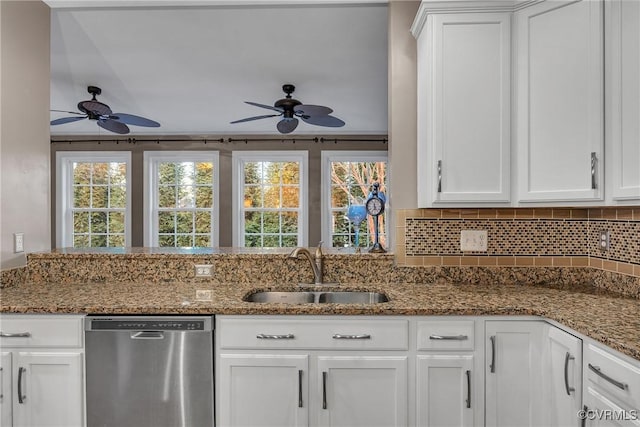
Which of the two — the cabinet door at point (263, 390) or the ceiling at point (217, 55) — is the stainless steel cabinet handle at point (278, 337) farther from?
the ceiling at point (217, 55)

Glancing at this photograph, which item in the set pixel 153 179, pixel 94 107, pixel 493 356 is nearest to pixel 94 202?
pixel 153 179

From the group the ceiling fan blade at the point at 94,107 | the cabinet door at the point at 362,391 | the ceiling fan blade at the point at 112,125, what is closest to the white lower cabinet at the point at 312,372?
the cabinet door at the point at 362,391

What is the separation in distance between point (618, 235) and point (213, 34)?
282 cm

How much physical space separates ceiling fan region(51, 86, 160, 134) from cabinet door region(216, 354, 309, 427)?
9.50 ft

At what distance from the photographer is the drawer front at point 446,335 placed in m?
1.58

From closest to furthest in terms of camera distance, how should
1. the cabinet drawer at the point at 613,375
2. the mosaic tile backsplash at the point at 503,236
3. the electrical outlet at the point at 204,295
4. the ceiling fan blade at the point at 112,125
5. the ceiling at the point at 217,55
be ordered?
1. the cabinet drawer at the point at 613,375
2. the electrical outlet at the point at 204,295
3. the mosaic tile backsplash at the point at 503,236
4. the ceiling at the point at 217,55
5. the ceiling fan blade at the point at 112,125

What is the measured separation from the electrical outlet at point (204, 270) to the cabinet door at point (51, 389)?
69cm

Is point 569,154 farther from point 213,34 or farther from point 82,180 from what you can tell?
point 82,180

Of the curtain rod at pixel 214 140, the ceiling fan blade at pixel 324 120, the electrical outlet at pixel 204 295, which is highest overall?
the curtain rod at pixel 214 140

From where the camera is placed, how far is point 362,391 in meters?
1.58

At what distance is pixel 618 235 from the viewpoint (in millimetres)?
1910

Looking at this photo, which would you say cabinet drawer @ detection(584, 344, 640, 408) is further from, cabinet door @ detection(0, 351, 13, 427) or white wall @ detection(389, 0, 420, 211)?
cabinet door @ detection(0, 351, 13, 427)

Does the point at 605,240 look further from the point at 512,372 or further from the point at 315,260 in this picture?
the point at 315,260

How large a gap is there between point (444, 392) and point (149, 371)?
1216 mm
